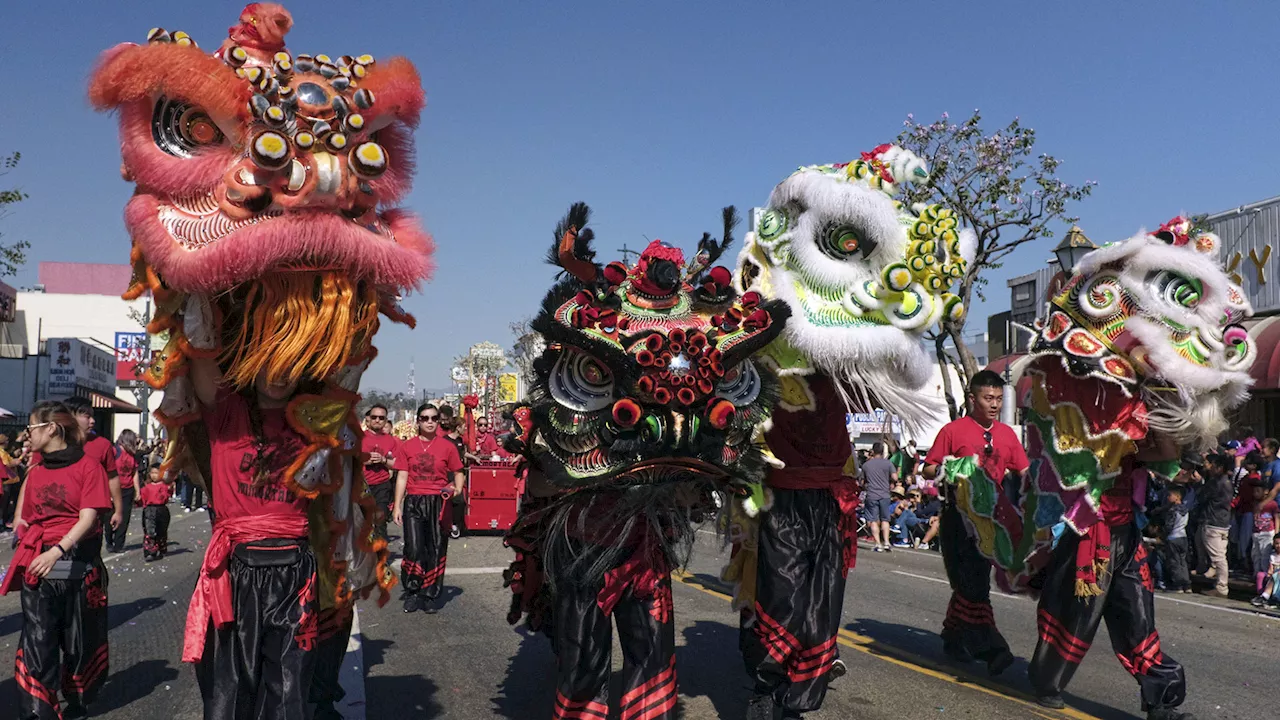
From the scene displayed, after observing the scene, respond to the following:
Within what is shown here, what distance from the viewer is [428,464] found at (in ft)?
33.6

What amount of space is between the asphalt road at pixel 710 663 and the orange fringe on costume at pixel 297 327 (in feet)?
8.91

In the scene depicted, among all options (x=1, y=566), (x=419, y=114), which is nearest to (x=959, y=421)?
(x=419, y=114)

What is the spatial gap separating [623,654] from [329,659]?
151 cm

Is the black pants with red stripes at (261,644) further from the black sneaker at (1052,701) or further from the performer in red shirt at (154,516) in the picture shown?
the performer in red shirt at (154,516)

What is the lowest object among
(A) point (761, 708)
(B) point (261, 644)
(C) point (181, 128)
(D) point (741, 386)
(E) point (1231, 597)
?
(E) point (1231, 597)

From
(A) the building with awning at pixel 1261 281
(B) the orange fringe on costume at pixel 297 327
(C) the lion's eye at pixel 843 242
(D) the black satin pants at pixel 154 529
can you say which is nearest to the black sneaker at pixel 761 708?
(C) the lion's eye at pixel 843 242

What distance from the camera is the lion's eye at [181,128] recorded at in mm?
3936

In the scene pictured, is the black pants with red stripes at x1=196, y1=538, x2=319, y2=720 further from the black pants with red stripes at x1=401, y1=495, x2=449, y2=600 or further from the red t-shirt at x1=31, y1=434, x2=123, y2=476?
the black pants with red stripes at x1=401, y1=495, x2=449, y2=600

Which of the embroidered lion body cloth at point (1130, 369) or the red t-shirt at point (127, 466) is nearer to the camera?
the embroidered lion body cloth at point (1130, 369)

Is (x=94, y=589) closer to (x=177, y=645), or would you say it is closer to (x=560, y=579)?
(x=177, y=645)

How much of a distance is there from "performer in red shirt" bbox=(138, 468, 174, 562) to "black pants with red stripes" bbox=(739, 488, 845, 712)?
37.6 feet

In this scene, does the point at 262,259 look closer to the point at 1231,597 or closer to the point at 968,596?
the point at 968,596

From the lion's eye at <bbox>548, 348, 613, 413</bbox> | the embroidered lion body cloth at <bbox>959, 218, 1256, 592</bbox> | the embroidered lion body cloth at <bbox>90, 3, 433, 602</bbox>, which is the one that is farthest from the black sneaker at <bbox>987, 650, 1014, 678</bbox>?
the embroidered lion body cloth at <bbox>90, 3, 433, 602</bbox>

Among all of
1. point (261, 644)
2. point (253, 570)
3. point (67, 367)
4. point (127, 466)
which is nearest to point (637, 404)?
point (253, 570)
